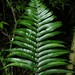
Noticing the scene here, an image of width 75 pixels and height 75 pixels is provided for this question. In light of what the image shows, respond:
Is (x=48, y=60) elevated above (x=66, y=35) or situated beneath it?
elevated above

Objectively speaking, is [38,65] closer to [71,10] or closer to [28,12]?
[28,12]

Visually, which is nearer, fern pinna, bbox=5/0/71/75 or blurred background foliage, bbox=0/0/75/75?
fern pinna, bbox=5/0/71/75

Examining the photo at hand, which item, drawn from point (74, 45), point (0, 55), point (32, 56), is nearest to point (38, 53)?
point (32, 56)

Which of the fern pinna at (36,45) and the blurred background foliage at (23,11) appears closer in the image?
the fern pinna at (36,45)

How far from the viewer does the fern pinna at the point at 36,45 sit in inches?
60.5

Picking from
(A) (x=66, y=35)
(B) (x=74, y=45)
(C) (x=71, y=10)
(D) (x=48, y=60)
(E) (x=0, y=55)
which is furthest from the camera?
(A) (x=66, y=35)

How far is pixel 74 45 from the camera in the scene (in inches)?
81.3

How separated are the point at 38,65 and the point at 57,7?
141 centimetres

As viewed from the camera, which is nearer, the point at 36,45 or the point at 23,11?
the point at 36,45

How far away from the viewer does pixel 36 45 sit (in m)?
1.60

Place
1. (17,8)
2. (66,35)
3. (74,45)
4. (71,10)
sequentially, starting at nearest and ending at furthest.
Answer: (74,45), (17,8), (71,10), (66,35)

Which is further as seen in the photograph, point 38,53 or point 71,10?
point 71,10

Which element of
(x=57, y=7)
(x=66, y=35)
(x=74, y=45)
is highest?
(x=57, y=7)

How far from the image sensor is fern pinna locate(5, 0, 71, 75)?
154 cm
